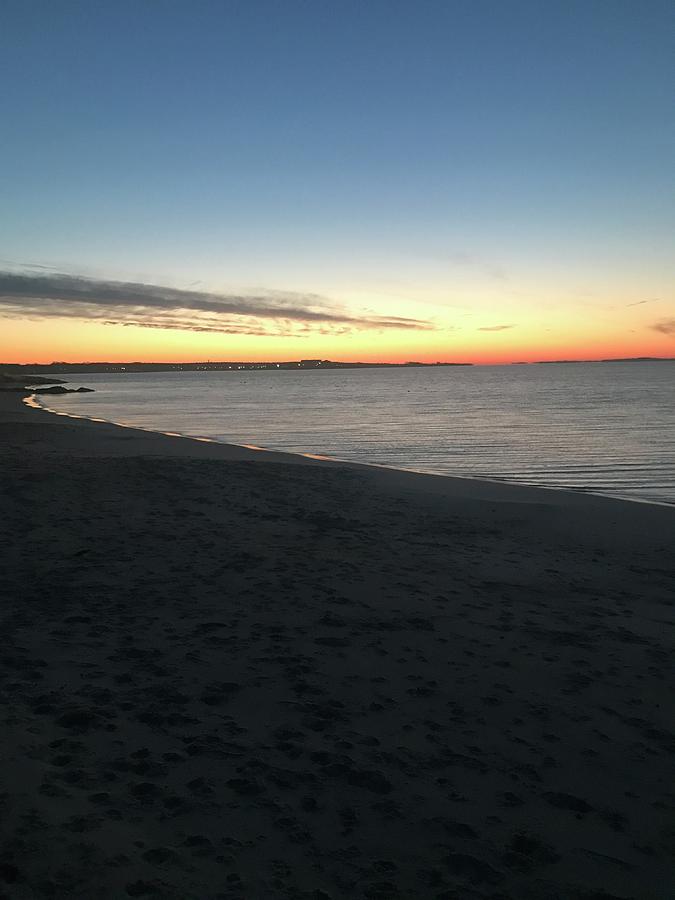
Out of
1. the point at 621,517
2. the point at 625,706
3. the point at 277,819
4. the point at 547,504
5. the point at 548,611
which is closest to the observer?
the point at 277,819

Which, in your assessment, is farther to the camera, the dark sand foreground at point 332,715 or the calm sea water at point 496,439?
the calm sea water at point 496,439

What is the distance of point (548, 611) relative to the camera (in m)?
8.44

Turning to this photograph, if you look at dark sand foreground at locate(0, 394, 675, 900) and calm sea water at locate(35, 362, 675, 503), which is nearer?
dark sand foreground at locate(0, 394, 675, 900)

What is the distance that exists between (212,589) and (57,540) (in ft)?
12.6

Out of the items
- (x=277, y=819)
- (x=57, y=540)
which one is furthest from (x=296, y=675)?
(x=57, y=540)

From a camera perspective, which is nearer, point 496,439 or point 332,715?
point 332,715

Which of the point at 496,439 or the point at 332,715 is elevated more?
the point at 496,439

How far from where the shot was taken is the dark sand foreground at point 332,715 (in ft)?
12.7

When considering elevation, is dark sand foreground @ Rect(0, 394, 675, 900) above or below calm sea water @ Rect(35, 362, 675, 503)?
below

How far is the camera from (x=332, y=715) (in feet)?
18.5

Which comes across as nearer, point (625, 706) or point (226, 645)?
point (625, 706)

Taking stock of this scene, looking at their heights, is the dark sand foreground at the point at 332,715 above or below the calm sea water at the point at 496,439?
below

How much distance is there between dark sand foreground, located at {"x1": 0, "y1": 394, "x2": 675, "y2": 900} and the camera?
387 centimetres

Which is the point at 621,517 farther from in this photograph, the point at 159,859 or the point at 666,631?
the point at 159,859
